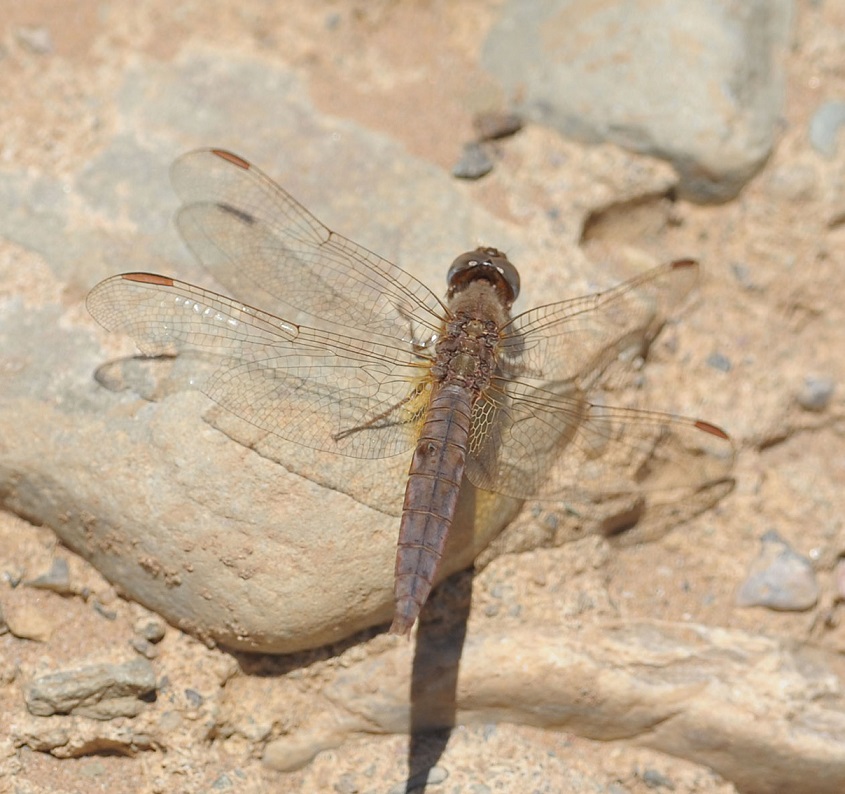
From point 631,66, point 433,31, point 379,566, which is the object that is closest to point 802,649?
point 379,566

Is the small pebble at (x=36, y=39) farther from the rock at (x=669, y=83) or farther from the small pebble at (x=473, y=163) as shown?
the rock at (x=669, y=83)

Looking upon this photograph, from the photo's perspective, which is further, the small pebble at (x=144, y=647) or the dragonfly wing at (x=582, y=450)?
the dragonfly wing at (x=582, y=450)

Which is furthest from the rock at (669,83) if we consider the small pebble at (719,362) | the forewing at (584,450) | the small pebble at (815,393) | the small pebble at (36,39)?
the small pebble at (36,39)

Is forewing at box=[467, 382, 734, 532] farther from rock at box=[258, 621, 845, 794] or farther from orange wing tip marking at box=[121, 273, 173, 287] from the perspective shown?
orange wing tip marking at box=[121, 273, 173, 287]

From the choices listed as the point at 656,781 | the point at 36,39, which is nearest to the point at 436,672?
the point at 656,781

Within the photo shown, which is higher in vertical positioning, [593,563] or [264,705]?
[593,563]

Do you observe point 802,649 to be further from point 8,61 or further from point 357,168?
point 8,61

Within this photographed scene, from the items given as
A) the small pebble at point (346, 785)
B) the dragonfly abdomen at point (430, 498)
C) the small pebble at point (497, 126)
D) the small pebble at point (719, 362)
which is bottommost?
the small pebble at point (346, 785)
